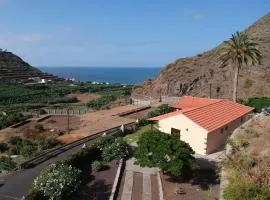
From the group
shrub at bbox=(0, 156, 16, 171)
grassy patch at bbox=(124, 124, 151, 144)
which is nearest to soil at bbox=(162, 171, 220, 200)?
grassy patch at bbox=(124, 124, 151, 144)

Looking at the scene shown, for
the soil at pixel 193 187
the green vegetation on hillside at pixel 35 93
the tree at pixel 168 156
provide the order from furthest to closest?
the green vegetation on hillside at pixel 35 93 → the tree at pixel 168 156 → the soil at pixel 193 187

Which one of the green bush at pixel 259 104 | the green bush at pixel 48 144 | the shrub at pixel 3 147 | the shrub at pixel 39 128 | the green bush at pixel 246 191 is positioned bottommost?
the shrub at pixel 3 147

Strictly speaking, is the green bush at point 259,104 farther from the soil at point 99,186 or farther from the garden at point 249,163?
the soil at point 99,186

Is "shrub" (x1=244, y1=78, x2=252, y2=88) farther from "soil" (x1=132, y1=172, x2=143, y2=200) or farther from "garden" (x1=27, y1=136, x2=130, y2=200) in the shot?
"soil" (x1=132, y1=172, x2=143, y2=200)

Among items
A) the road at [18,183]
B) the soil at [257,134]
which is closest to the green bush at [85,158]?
the road at [18,183]

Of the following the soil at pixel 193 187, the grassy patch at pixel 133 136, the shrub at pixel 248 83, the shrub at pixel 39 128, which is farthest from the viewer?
the shrub at pixel 248 83

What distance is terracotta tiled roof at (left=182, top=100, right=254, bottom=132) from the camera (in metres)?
34.5

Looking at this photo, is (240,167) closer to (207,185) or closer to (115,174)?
(207,185)

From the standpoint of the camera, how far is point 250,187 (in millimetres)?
19234

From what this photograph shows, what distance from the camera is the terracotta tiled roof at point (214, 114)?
3453 cm

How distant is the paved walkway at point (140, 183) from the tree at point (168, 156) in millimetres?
1387

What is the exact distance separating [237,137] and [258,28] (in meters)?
88.0

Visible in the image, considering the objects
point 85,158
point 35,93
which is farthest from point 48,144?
point 35,93

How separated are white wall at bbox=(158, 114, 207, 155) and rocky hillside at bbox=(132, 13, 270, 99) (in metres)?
40.0
